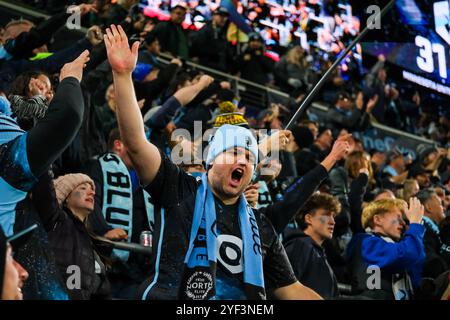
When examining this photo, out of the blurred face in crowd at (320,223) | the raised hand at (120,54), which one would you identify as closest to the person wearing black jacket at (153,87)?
the blurred face in crowd at (320,223)

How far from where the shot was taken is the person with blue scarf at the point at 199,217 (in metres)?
3.40

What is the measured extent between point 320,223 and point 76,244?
7.57 ft

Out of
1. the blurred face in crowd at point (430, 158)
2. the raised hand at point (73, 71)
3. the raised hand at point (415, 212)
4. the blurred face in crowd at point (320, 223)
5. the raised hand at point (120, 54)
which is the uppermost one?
the raised hand at point (120, 54)

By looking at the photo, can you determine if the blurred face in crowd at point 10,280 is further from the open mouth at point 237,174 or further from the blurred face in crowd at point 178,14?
the blurred face in crowd at point 178,14

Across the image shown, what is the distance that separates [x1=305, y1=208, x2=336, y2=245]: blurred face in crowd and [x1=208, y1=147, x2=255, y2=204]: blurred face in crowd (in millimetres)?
2598

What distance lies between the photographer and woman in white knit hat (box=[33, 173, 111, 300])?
454cm

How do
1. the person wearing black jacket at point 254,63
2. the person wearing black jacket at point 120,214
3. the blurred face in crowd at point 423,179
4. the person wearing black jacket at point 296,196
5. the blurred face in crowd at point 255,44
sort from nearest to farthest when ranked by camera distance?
the person wearing black jacket at point 296,196
the person wearing black jacket at point 120,214
the blurred face in crowd at point 423,179
the blurred face in crowd at point 255,44
the person wearing black jacket at point 254,63

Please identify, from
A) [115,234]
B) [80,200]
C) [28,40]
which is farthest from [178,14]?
[80,200]

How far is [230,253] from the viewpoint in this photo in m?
3.59

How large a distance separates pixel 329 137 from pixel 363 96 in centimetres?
215

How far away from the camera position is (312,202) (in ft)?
21.1
